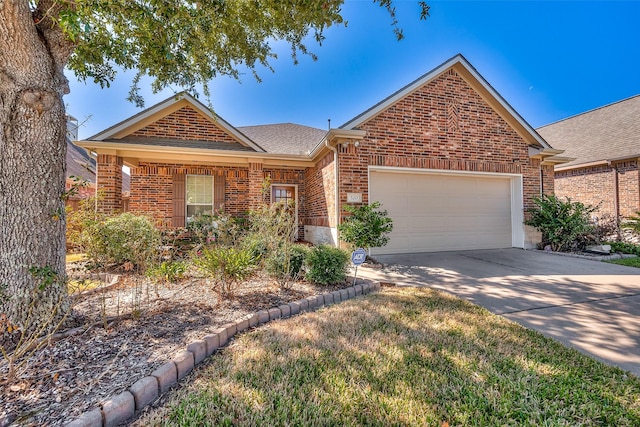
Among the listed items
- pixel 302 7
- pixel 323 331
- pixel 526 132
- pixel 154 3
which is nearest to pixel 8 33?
Answer: pixel 154 3

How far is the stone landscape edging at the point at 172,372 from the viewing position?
1.71 metres

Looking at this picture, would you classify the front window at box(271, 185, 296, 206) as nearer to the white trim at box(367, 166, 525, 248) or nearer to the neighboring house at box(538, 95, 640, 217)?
the white trim at box(367, 166, 525, 248)

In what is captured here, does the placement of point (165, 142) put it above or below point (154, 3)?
below

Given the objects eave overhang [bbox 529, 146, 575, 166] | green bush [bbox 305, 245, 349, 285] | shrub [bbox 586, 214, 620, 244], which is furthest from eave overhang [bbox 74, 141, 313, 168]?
shrub [bbox 586, 214, 620, 244]

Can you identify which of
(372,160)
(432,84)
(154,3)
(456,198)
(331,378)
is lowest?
(331,378)

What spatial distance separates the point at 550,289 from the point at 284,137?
10.4 metres

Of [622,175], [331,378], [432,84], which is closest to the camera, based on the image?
[331,378]

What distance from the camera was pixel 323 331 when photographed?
119 inches

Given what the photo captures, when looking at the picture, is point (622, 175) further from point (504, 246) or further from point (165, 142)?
point (165, 142)

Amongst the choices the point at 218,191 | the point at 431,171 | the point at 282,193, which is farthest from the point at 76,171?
the point at 431,171

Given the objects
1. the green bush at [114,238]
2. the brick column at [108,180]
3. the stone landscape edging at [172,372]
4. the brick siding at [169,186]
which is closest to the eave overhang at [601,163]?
the brick siding at [169,186]

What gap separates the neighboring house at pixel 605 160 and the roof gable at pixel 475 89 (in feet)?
18.0

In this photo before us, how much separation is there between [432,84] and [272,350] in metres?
8.66

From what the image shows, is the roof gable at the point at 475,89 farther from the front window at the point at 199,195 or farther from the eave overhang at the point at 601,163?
the front window at the point at 199,195
